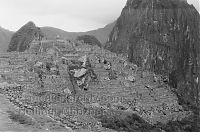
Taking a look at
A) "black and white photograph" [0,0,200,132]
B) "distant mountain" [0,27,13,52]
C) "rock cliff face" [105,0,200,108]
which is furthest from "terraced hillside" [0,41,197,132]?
"rock cliff face" [105,0,200,108]

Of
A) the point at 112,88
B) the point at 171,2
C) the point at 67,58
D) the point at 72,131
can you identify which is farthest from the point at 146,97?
the point at 171,2

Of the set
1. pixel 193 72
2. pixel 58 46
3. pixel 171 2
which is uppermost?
pixel 171 2

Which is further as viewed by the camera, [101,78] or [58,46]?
[58,46]

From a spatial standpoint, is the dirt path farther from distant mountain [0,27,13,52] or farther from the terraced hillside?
distant mountain [0,27,13,52]

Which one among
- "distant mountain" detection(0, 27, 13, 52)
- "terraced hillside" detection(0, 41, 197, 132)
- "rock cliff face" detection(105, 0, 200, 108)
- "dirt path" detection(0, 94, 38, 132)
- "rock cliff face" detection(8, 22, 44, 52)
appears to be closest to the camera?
"dirt path" detection(0, 94, 38, 132)

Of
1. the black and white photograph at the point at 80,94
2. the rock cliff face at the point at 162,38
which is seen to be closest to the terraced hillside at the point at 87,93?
the black and white photograph at the point at 80,94

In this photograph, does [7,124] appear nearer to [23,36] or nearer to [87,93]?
[87,93]

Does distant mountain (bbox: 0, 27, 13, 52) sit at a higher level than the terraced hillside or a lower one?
higher

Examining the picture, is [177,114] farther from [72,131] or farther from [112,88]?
[72,131]

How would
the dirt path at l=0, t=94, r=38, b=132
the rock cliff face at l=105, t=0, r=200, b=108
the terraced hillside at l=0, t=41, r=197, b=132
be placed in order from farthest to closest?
1. the rock cliff face at l=105, t=0, r=200, b=108
2. the terraced hillside at l=0, t=41, r=197, b=132
3. the dirt path at l=0, t=94, r=38, b=132
